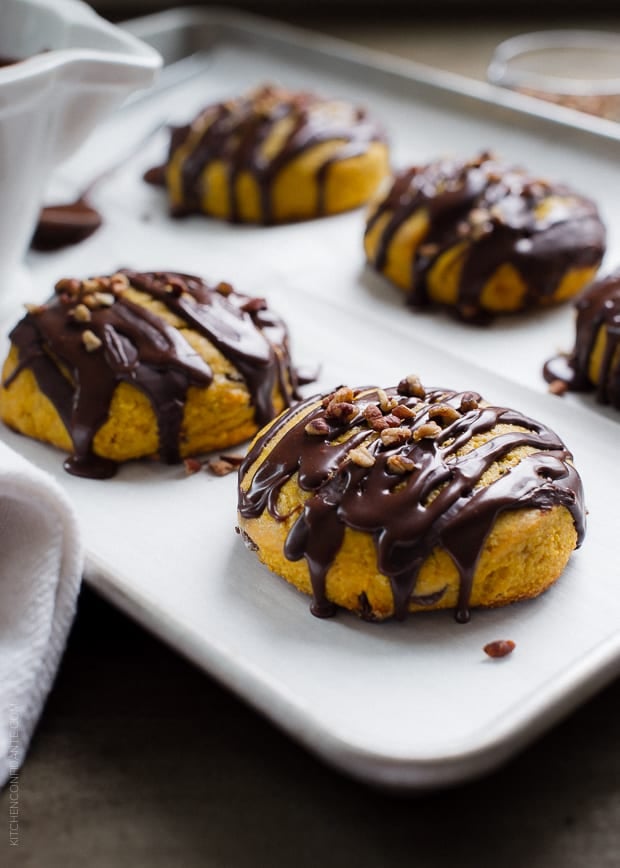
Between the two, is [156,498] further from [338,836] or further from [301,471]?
[338,836]

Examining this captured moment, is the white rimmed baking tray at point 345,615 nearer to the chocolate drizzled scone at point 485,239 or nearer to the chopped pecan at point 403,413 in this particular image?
the chocolate drizzled scone at point 485,239

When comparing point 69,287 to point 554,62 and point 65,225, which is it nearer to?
point 65,225

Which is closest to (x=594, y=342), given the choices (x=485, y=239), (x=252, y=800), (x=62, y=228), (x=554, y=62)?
(x=485, y=239)

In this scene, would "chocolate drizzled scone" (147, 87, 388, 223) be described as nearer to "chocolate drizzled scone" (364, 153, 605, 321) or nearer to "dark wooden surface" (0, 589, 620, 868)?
"chocolate drizzled scone" (364, 153, 605, 321)

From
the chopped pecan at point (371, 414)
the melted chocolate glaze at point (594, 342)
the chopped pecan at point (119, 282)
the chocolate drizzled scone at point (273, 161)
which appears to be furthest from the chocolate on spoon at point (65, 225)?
the chopped pecan at point (371, 414)

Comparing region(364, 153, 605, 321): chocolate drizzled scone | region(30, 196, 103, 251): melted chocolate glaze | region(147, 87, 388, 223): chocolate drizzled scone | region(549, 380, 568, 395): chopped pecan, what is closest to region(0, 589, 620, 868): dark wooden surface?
region(549, 380, 568, 395): chopped pecan

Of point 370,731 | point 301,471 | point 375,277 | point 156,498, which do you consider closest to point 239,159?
point 375,277

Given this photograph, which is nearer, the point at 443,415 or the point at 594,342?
the point at 443,415
